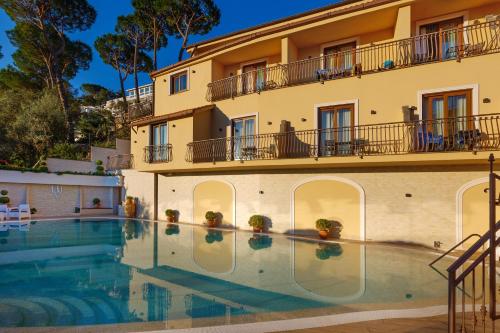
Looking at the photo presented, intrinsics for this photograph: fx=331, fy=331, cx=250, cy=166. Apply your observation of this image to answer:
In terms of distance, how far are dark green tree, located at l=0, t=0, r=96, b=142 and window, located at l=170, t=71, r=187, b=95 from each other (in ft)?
48.7

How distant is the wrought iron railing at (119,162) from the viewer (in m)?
26.5

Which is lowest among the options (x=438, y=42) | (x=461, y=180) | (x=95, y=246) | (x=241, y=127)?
(x=95, y=246)

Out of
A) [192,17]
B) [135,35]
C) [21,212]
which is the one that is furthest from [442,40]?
[135,35]

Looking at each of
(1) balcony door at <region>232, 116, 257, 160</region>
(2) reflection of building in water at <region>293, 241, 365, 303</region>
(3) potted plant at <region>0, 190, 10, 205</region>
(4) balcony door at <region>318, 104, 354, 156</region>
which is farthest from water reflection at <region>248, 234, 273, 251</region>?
(3) potted plant at <region>0, 190, 10, 205</region>

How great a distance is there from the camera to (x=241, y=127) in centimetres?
1808

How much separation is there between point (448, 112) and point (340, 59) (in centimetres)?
552

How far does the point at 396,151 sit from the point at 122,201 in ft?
64.6

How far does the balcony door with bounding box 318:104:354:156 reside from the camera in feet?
47.1

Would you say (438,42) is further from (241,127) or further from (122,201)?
(122,201)

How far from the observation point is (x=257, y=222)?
16.5 m

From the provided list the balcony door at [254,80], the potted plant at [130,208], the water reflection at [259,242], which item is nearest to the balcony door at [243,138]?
the balcony door at [254,80]

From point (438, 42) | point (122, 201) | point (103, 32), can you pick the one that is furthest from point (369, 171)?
point (103, 32)

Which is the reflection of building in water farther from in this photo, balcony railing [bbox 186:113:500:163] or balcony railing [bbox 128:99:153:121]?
balcony railing [bbox 128:99:153:121]

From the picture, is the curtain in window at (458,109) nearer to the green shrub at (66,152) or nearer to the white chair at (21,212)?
the white chair at (21,212)
